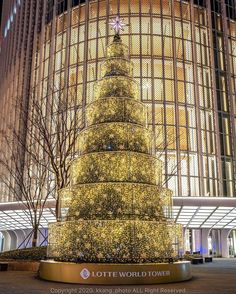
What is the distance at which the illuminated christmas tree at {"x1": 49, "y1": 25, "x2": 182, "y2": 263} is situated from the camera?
28.0 ft

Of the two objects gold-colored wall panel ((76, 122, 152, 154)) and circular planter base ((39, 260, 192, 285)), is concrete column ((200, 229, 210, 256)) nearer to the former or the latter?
gold-colored wall panel ((76, 122, 152, 154))

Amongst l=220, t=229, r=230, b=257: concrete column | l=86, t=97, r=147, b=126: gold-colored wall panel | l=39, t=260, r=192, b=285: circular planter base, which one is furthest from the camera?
l=220, t=229, r=230, b=257: concrete column

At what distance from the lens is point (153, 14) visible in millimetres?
42062

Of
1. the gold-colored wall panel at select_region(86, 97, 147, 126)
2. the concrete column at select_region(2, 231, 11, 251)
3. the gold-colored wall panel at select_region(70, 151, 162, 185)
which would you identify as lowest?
the concrete column at select_region(2, 231, 11, 251)

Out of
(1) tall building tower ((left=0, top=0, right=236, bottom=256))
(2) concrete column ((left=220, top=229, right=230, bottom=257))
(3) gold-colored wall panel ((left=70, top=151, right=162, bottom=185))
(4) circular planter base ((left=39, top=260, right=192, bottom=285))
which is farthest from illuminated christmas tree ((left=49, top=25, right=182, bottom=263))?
(2) concrete column ((left=220, top=229, right=230, bottom=257))

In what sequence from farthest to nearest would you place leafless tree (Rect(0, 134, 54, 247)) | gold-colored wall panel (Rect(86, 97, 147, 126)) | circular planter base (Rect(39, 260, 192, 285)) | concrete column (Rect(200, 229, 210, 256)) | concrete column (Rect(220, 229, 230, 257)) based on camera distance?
concrete column (Rect(220, 229, 230, 257)) → concrete column (Rect(200, 229, 210, 256)) → leafless tree (Rect(0, 134, 54, 247)) → gold-colored wall panel (Rect(86, 97, 147, 126)) → circular planter base (Rect(39, 260, 192, 285))

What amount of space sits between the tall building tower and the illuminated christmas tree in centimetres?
2517

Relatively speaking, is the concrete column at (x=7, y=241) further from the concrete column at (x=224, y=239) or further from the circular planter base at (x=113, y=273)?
the circular planter base at (x=113, y=273)

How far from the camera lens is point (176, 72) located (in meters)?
40.2

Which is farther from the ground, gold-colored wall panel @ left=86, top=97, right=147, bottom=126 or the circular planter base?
gold-colored wall panel @ left=86, top=97, right=147, bottom=126

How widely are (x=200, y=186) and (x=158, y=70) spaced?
13363 millimetres

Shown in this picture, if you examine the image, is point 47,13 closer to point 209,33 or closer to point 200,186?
point 209,33

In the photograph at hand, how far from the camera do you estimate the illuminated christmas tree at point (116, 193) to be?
8.55 meters

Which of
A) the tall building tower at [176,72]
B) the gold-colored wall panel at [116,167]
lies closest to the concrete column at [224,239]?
the tall building tower at [176,72]
